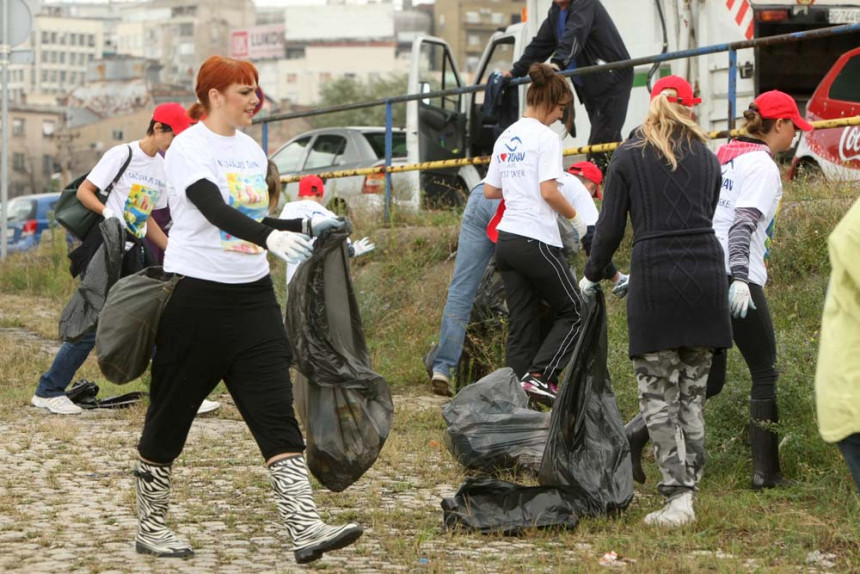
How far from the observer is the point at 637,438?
595 centimetres

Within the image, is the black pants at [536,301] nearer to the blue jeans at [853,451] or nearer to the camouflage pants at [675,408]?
the camouflage pants at [675,408]

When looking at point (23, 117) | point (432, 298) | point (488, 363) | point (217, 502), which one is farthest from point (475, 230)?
point (23, 117)

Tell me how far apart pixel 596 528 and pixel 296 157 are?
40.5 ft

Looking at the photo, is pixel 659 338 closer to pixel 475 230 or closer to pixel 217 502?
pixel 217 502

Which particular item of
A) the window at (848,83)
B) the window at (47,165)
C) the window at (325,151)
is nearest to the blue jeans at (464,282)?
the window at (848,83)

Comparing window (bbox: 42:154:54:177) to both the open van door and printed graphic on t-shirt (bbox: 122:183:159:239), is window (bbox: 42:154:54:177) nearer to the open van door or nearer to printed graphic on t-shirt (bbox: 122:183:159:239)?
the open van door

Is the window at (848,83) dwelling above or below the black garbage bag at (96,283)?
above

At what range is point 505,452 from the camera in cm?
604

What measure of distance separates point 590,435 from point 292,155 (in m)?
12.1

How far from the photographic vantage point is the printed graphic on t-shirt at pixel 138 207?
26.0 feet

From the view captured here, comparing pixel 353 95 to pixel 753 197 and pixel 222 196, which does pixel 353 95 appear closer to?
pixel 753 197

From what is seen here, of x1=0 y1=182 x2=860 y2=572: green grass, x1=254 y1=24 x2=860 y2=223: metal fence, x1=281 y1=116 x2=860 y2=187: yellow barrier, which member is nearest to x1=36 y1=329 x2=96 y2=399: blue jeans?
x1=0 y1=182 x2=860 y2=572: green grass

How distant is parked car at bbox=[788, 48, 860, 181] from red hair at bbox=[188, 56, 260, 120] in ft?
19.3

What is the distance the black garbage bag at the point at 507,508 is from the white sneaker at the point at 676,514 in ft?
0.98
